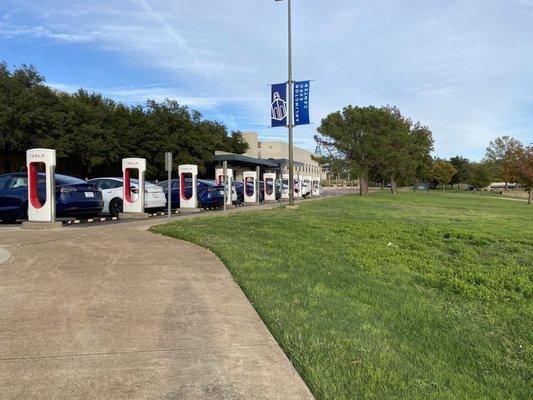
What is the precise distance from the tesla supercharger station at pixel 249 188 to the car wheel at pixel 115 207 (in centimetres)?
988

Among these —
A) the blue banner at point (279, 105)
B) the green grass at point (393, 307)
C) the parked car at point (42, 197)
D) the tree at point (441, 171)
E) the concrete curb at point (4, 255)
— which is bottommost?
the green grass at point (393, 307)

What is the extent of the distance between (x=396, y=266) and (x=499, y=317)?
2.51 meters

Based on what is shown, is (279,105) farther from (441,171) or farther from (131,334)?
(441,171)

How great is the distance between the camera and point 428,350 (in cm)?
434

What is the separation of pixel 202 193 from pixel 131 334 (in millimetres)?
16883

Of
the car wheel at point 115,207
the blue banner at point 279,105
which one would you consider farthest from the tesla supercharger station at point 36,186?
the blue banner at point 279,105

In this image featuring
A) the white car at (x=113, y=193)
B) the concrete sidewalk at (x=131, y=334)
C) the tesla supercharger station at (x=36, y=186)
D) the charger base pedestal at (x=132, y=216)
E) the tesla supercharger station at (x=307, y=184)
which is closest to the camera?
the concrete sidewalk at (x=131, y=334)

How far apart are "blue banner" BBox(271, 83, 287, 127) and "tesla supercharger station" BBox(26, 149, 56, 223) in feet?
34.9

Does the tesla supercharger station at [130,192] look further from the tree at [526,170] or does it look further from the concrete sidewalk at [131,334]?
the tree at [526,170]

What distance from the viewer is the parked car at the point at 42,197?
43.3 feet

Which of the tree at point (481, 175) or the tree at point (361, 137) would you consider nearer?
the tree at point (361, 137)

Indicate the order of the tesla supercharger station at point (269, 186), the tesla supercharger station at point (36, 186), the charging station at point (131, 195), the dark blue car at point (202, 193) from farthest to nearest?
1. the tesla supercharger station at point (269, 186)
2. the dark blue car at point (202, 193)
3. the charging station at point (131, 195)
4. the tesla supercharger station at point (36, 186)

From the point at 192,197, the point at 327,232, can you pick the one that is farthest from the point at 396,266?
the point at 192,197

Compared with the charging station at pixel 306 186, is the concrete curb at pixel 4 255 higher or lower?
lower
